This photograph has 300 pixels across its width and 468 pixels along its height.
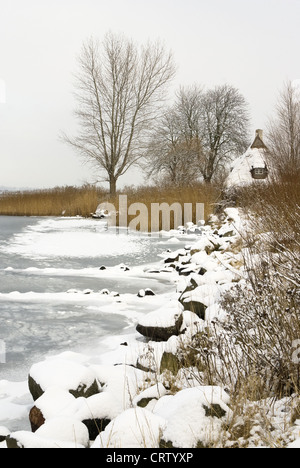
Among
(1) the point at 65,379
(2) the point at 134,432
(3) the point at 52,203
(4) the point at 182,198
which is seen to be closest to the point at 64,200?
(3) the point at 52,203

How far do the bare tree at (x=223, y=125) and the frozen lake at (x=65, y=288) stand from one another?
23391 millimetres

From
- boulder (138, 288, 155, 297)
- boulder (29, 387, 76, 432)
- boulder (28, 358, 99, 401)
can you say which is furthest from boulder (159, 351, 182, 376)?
boulder (138, 288, 155, 297)

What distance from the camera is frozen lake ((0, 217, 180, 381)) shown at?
14.4 ft

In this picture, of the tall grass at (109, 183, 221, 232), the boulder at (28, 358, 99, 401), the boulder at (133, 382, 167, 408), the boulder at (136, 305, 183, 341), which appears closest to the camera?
the boulder at (133, 382, 167, 408)

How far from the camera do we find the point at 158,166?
99.1 ft

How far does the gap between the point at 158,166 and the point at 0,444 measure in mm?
28553

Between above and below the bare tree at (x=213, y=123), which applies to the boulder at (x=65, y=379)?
below

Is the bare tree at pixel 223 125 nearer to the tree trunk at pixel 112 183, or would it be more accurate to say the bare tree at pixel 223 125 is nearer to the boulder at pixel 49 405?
the tree trunk at pixel 112 183

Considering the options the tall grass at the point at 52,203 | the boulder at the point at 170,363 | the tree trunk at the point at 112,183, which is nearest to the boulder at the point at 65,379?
the boulder at the point at 170,363

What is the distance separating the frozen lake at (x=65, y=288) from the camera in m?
4.40

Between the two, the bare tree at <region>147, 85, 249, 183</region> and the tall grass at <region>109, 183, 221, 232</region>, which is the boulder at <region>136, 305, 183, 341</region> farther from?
the bare tree at <region>147, 85, 249, 183</region>

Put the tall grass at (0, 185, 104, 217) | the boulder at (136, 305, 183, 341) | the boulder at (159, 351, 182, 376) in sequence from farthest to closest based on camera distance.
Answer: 1. the tall grass at (0, 185, 104, 217)
2. the boulder at (136, 305, 183, 341)
3. the boulder at (159, 351, 182, 376)

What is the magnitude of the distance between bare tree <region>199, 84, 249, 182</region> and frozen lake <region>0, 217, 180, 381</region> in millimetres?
23391
